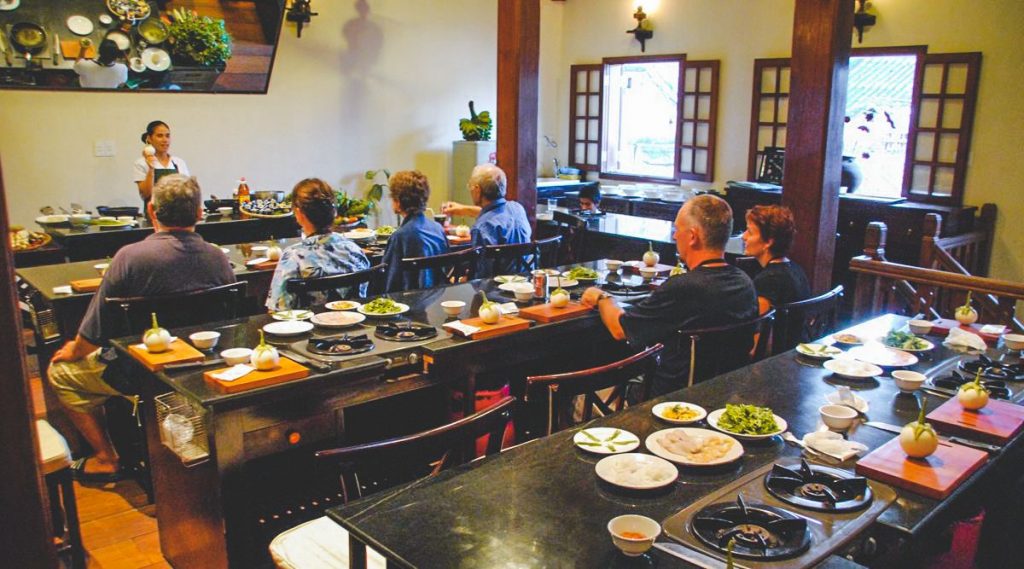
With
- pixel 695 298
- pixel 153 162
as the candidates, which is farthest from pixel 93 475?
pixel 153 162

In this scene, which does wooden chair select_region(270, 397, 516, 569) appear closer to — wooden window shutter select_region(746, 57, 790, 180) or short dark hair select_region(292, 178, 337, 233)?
short dark hair select_region(292, 178, 337, 233)

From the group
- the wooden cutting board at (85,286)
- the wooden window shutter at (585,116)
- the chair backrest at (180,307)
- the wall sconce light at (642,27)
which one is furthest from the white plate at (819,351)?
the wooden window shutter at (585,116)

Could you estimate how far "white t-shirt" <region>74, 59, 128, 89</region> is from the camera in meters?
6.66

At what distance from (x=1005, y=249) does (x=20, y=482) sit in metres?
7.47

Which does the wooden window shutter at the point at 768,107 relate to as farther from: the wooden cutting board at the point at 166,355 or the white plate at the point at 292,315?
the wooden cutting board at the point at 166,355

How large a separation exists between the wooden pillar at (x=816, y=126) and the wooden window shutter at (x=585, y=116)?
17.8 feet

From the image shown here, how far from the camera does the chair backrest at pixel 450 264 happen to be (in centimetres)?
414

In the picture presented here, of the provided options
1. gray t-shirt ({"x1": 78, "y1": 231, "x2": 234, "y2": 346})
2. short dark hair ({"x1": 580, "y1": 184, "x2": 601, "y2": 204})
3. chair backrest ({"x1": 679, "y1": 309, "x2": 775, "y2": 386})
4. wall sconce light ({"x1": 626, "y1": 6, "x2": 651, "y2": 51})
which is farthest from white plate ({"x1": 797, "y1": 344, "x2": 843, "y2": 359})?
wall sconce light ({"x1": 626, "y1": 6, "x2": 651, "y2": 51})

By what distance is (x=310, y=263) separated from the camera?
3.83m

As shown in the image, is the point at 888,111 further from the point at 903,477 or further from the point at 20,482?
the point at 20,482

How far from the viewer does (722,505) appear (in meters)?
1.87

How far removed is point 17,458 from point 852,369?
2640 mm

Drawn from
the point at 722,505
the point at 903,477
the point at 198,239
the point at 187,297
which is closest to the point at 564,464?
the point at 722,505

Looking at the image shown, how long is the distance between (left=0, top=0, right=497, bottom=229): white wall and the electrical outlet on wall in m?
0.04
